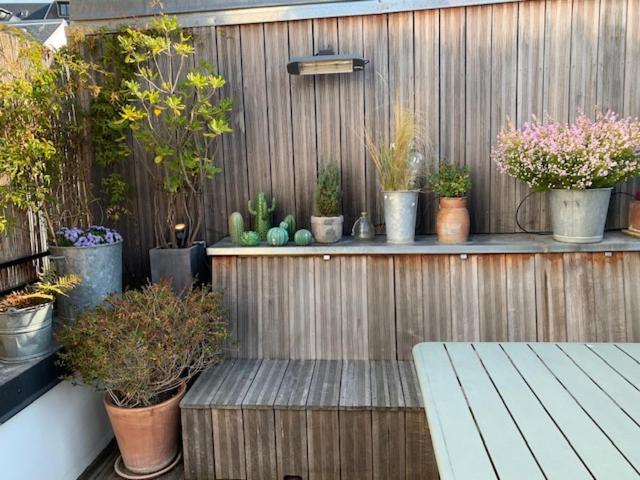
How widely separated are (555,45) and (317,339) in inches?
82.0

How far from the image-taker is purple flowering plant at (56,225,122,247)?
2.69 meters

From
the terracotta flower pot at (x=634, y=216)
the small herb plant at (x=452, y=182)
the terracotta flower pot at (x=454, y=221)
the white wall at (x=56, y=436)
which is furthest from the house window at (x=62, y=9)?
the terracotta flower pot at (x=634, y=216)

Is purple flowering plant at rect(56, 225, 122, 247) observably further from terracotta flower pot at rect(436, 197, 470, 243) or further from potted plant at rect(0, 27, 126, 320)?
terracotta flower pot at rect(436, 197, 470, 243)

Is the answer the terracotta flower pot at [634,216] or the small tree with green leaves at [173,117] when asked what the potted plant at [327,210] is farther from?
the terracotta flower pot at [634,216]

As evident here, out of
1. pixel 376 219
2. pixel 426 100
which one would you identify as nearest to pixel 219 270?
pixel 376 219

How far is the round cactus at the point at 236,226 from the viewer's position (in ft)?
9.46

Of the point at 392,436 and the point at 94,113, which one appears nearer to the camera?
the point at 392,436

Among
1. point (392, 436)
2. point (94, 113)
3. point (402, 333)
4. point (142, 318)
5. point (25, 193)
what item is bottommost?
point (392, 436)

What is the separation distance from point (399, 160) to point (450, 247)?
0.53 m

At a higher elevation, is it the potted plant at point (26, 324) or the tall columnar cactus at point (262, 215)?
the tall columnar cactus at point (262, 215)

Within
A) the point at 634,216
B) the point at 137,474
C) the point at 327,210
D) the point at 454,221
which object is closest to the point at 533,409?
the point at 454,221

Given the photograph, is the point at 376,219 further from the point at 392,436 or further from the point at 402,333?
the point at 392,436

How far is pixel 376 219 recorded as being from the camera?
3.04 m

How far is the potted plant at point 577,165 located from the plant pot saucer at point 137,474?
7.39 feet
